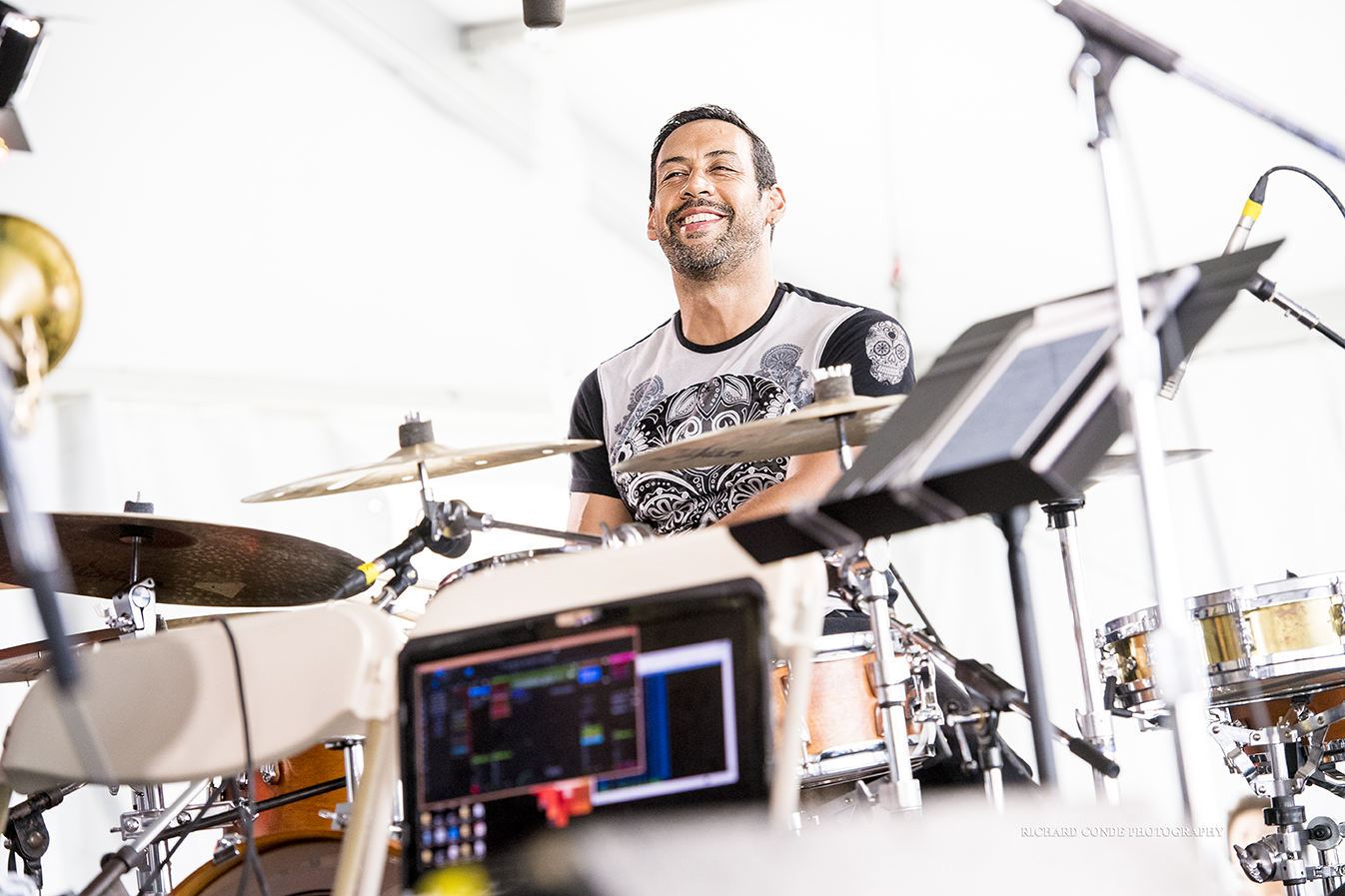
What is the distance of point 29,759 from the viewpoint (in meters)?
Result: 1.35

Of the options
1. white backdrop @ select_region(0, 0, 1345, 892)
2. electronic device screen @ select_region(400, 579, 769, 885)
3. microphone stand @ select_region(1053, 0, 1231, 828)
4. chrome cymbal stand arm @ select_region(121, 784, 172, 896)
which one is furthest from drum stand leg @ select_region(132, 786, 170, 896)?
microphone stand @ select_region(1053, 0, 1231, 828)

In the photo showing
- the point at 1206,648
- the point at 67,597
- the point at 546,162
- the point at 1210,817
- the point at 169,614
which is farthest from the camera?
the point at 546,162

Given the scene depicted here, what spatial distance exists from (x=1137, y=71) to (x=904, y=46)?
81 centimetres

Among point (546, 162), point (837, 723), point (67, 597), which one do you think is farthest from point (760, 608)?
point (546, 162)

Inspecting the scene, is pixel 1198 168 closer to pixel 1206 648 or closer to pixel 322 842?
pixel 1206 648

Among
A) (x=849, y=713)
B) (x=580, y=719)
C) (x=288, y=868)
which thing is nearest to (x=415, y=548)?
(x=288, y=868)

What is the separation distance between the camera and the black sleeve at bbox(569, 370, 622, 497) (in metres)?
2.85

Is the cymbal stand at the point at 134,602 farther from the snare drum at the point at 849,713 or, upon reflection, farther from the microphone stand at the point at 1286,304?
the microphone stand at the point at 1286,304

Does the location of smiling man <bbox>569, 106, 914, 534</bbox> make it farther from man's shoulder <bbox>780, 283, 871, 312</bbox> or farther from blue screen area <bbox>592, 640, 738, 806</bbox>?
blue screen area <bbox>592, 640, 738, 806</bbox>

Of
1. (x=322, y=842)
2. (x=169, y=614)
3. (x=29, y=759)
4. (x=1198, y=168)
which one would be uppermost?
(x=1198, y=168)

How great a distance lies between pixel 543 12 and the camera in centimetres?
275

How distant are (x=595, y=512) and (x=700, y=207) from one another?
73cm

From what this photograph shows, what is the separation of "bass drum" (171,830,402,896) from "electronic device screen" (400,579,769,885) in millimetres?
944

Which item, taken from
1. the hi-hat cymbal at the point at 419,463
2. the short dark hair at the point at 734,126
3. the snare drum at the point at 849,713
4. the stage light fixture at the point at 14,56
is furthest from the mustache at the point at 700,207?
the stage light fixture at the point at 14,56
